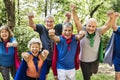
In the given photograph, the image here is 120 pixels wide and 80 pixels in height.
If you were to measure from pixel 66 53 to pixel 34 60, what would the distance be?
68cm

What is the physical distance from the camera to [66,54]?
5.77 meters

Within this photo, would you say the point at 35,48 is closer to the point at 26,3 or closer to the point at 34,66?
the point at 34,66

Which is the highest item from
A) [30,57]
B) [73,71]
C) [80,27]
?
[80,27]

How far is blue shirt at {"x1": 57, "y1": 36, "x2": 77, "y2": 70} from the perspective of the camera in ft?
18.9

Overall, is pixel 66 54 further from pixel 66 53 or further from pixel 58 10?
pixel 58 10

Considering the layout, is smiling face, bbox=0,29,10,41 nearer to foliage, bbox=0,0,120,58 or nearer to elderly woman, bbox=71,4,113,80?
elderly woman, bbox=71,4,113,80

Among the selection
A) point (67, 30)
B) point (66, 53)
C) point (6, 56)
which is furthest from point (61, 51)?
point (6, 56)

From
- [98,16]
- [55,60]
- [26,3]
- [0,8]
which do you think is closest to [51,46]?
[55,60]

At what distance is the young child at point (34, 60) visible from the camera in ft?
17.8

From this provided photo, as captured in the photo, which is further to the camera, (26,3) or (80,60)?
(26,3)

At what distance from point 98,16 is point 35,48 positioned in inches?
911

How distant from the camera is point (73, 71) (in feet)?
19.4

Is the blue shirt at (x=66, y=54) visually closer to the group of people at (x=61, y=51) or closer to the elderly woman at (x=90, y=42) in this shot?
the group of people at (x=61, y=51)

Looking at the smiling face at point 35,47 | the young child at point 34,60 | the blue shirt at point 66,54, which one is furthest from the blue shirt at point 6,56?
the blue shirt at point 66,54
